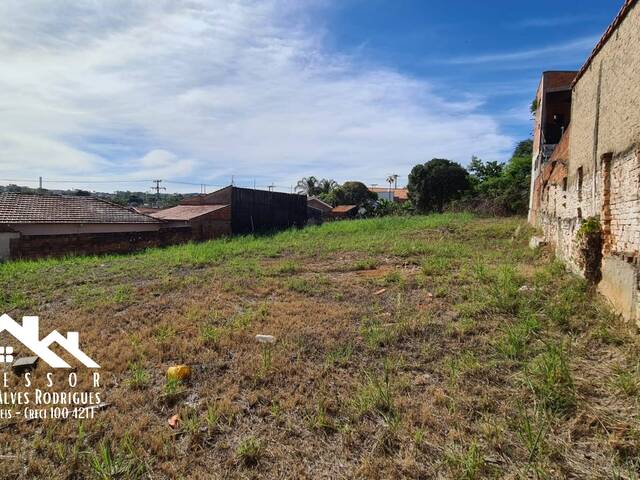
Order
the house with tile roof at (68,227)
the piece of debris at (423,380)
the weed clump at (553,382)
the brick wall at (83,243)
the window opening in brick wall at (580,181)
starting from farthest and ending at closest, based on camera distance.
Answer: the house with tile roof at (68,227), the brick wall at (83,243), the window opening in brick wall at (580,181), the piece of debris at (423,380), the weed clump at (553,382)

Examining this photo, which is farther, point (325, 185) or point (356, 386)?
point (325, 185)

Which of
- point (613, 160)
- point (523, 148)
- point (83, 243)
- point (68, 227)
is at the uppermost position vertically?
point (523, 148)

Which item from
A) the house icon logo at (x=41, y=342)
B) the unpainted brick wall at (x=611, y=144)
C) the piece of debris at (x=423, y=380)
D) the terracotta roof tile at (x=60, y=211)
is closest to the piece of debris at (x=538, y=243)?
the unpainted brick wall at (x=611, y=144)

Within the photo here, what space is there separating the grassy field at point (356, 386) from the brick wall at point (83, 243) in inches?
325

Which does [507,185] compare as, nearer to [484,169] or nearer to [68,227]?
[484,169]

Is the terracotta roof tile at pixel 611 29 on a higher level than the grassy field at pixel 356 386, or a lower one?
higher

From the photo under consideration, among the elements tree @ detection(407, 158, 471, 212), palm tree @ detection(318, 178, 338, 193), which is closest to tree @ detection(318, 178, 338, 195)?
palm tree @ detection(318, 178, 338, 193)

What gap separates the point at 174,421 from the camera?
2.74 meters

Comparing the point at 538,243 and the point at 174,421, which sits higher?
the point at 538,243

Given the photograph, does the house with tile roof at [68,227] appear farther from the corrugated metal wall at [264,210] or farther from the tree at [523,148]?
the tree at [523,148]

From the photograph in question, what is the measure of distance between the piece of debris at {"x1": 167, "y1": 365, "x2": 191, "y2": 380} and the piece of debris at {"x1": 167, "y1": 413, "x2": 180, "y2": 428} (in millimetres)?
548

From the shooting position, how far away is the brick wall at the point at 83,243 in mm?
12922

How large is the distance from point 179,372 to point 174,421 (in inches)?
26.9

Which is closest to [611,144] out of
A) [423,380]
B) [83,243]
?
[423,380]
